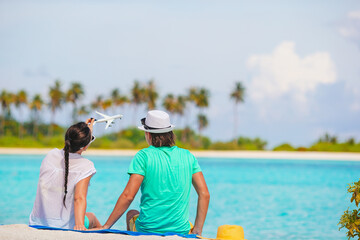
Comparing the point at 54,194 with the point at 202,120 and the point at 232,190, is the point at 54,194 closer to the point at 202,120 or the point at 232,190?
the point at 232,190

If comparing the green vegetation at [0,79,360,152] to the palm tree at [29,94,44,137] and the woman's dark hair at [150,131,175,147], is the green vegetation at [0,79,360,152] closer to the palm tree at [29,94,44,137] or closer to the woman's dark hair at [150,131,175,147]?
the palm tree at [29,94,44,137]

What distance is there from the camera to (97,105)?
72.9 m

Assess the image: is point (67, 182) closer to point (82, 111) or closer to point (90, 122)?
point (90, 122)

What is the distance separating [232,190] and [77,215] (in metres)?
15.2

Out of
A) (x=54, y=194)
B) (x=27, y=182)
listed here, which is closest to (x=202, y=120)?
(x=27, y=182)

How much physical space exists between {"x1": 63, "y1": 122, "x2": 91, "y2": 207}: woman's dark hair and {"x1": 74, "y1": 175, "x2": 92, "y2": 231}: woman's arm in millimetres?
104

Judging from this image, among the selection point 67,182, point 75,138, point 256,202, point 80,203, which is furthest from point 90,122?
point 256,202

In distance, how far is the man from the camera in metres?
3.43

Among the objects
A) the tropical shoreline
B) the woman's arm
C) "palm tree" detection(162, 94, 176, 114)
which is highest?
"palm tree" detection(162, 94, 176, 114)

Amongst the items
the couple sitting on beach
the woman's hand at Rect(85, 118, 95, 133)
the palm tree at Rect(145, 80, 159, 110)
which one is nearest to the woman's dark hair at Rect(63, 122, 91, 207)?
the couple sitting on beach

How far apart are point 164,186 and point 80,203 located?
0.63m

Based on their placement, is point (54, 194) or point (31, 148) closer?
point (54, 194)

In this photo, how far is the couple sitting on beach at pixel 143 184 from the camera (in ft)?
11.3

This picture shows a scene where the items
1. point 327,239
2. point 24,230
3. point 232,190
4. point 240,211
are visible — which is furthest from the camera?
point 232,190
